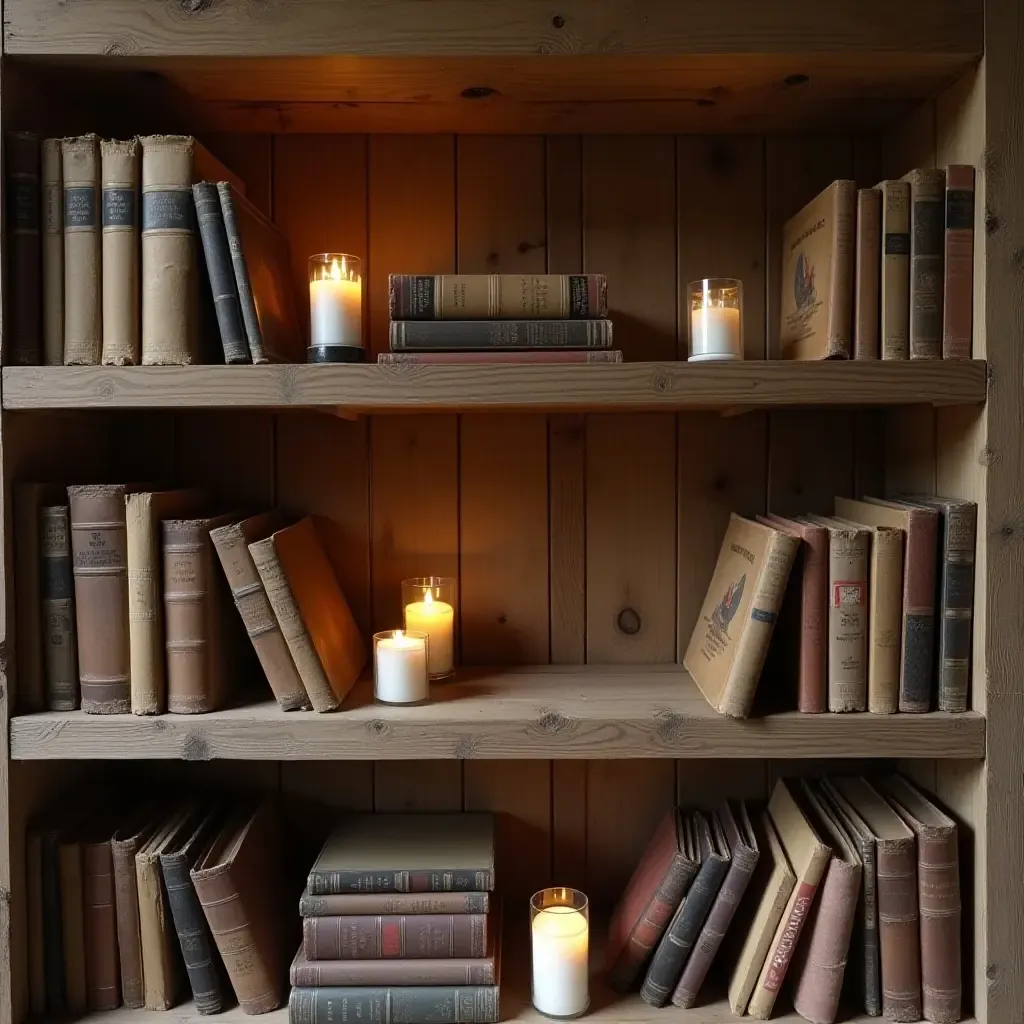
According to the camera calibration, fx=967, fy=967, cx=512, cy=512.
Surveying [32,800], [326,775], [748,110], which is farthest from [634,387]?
[32,800]

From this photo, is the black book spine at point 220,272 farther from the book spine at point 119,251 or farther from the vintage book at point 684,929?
the vintage book at point 684,929

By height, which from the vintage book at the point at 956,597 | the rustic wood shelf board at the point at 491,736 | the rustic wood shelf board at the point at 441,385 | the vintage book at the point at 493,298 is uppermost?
the vintage book at the point at 493,298

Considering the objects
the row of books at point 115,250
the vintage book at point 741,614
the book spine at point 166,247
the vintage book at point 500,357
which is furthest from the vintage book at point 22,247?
the vintage book at point 741,614

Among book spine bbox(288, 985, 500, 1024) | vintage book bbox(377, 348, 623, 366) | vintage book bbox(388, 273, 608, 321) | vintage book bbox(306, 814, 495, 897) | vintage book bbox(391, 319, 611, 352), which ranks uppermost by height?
vintage book bbox(388, 273, 608, 321)

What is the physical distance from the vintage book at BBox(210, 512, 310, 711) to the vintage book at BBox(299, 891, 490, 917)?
23 cm

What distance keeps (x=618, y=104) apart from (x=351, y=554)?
2.22ft

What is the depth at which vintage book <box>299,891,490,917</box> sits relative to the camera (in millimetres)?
1104

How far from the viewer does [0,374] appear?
1.02m

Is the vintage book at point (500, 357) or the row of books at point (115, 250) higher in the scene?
the row of books at point (115, 250)

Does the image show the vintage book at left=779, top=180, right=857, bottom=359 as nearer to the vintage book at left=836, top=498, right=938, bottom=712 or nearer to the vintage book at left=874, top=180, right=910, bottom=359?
the vintage book at left=874, top=180, right=910, bottom=359

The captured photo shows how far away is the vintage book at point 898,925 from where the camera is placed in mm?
1066

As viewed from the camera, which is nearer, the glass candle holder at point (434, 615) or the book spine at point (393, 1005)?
the book spine at point (393, 1005)

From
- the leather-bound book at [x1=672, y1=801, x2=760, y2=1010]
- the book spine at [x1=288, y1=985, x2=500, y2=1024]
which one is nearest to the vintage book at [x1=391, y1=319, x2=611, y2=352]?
the leather-bound book at [x1=672, y1=801, x2=760, y2=1010]

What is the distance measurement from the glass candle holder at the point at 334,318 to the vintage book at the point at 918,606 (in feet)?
2.12
